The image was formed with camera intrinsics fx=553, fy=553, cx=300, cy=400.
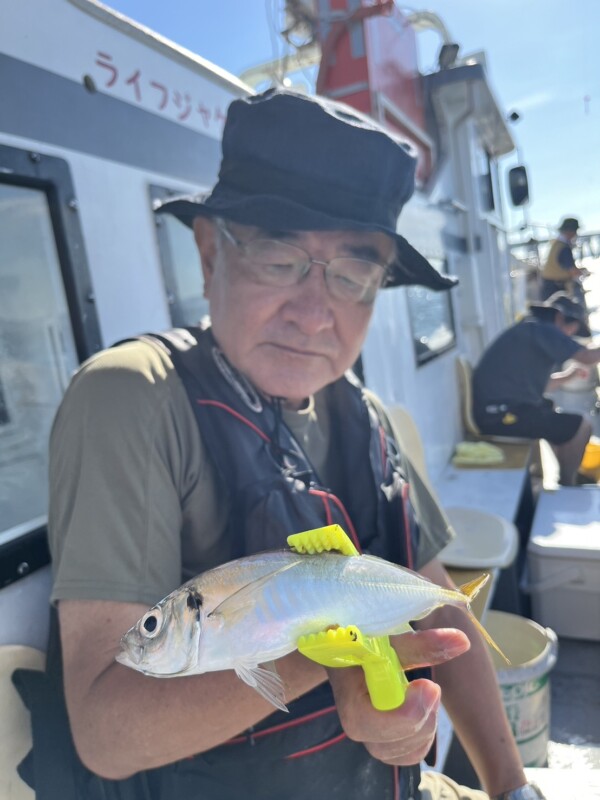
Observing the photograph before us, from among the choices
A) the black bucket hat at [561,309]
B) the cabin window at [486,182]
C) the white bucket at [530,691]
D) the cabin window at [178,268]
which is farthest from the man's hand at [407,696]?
the cabin window at [486,182]

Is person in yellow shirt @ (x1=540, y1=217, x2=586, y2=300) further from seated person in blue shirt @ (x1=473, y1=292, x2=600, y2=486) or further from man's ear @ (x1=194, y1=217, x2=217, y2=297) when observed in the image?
man's ear @ (x1=194, y1=217, x2=217, y2=297)

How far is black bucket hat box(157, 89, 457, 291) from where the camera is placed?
3.80 ft

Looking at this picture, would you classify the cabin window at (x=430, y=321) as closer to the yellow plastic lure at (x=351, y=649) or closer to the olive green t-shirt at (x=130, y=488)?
the olive green t-shirt at (x=130, y=488)

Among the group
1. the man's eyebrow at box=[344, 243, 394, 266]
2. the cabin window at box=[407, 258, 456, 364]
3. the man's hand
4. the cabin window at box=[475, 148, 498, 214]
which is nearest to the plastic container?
the cabin window at box=[407, 258, 456, 364]

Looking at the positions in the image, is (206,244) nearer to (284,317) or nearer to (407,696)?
(284,317)

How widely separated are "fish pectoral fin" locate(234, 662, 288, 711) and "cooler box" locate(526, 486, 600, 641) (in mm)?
2940

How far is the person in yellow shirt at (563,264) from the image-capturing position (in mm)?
9430

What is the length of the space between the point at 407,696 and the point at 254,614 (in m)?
0.26

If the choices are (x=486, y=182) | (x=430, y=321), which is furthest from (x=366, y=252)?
(x=486, y=182)

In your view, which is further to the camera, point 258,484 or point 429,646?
point 258,484

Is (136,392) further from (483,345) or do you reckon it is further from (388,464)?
(483,345)

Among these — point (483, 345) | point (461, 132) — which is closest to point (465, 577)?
point (483, 345)

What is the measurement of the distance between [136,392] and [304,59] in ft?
→ 15.3

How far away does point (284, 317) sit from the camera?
3.86 ft
